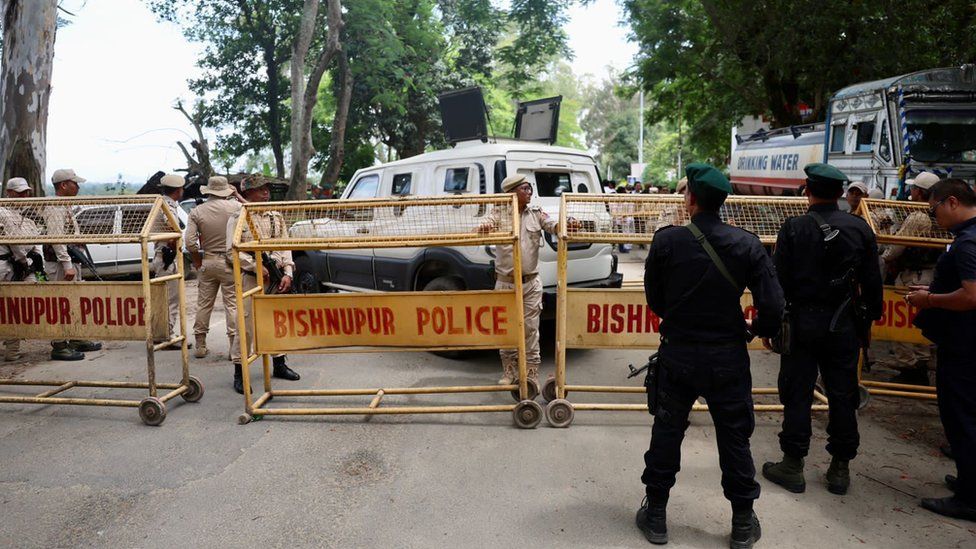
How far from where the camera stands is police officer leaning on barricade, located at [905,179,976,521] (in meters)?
3.48

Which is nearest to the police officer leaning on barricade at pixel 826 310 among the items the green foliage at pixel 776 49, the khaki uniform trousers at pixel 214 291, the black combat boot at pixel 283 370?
the black combat boot at pixel 283 370

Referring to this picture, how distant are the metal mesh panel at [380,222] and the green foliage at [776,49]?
12394 mm

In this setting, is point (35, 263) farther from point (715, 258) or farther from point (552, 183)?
point (715, 258)

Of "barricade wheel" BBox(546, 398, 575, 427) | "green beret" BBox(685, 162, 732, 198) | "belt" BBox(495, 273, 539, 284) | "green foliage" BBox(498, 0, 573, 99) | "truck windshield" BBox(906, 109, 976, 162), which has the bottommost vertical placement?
"barricade wheel" BBox(546, 398, 575, 427)

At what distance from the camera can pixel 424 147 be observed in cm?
2542

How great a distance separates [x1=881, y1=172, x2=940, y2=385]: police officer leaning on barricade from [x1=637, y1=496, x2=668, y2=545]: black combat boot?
3284 millimetres

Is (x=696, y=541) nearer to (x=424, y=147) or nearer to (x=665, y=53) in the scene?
(x=665, y=53)

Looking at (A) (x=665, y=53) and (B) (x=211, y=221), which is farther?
(A) (x=665, y=53)

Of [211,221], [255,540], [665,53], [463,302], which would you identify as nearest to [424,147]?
[665,53]

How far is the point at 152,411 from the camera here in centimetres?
491

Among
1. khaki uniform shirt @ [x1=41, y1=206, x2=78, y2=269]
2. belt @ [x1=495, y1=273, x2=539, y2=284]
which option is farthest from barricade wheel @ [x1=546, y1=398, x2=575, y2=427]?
khaki uniform shirt @ [x1=41, y1=206, x2=78, y2=269]

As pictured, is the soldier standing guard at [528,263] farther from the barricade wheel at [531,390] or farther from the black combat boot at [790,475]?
the black combat boot at [790,475]

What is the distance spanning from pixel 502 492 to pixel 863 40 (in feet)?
48.3

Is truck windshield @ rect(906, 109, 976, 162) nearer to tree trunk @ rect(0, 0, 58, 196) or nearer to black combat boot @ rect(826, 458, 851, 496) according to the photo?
black combat boot @ rect(826, 458, 851, 496)
